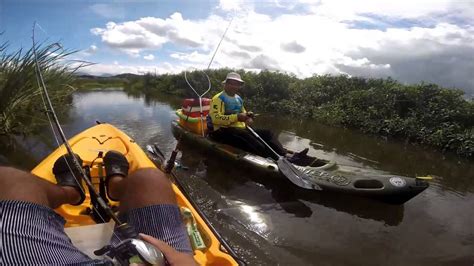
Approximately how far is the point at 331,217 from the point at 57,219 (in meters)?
3.47

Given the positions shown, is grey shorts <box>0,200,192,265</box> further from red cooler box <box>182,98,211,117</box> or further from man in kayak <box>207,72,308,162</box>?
red cooler box <box>182,98,211,117</box>

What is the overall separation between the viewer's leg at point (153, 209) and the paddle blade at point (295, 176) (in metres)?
2.87

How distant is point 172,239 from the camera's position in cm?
190

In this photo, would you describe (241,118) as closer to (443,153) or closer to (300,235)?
(300,235)

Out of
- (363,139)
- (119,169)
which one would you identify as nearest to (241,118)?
(119,169)

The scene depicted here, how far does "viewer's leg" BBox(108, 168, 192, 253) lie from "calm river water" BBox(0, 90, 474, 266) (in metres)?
1.61

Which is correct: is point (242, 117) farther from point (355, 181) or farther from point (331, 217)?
point (331, 217)

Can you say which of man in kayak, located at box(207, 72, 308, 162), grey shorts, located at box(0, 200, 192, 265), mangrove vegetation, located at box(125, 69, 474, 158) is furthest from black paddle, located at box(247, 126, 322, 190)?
mangrove vegetation, located at box(125, 69, 474, 158)

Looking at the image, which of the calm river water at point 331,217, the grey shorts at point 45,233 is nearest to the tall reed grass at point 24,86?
the calm river water at point 331,217

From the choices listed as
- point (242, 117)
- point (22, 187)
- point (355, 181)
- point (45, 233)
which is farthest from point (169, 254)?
point (242, 117)

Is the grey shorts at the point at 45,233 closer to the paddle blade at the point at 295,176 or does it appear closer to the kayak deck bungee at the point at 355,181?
the paddle blade at the point at 295,176

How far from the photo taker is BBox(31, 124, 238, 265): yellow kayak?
2.41 metres

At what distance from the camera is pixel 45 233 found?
163 centimetres

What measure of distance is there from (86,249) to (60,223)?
540mm
